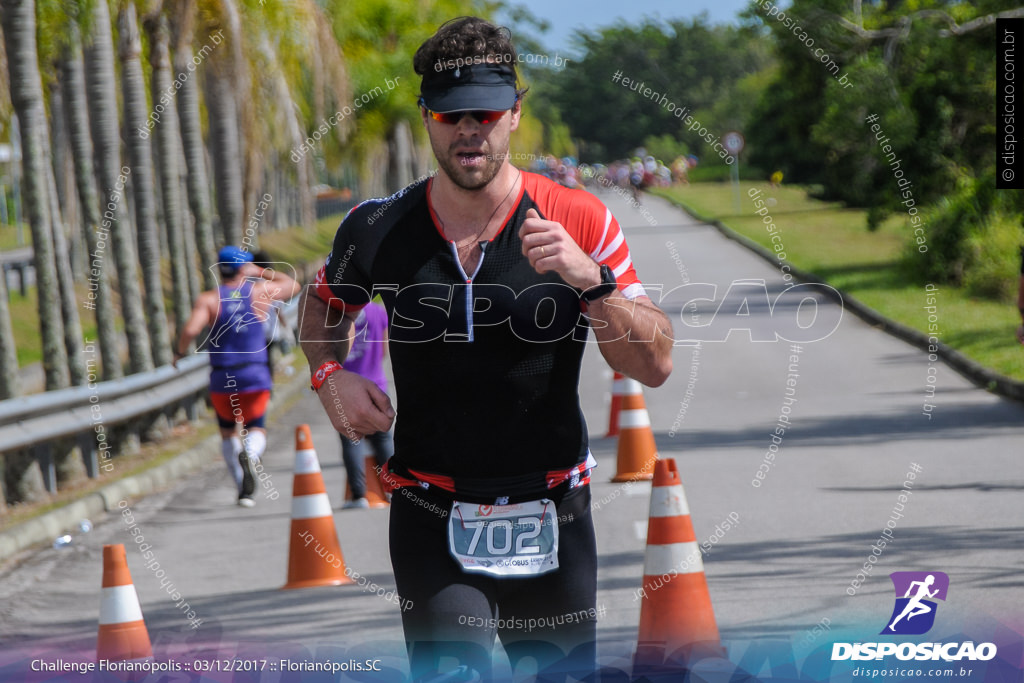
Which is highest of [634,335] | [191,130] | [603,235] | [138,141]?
[191,130]

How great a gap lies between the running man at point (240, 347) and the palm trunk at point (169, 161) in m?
5.89

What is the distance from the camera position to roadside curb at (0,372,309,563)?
9.41 metres

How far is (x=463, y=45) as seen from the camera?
3398 mm

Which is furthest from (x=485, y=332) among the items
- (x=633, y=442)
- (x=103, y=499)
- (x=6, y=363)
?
(x=6, y=363)

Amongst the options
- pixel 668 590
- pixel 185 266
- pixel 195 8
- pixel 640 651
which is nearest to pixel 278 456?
pixel 185 266

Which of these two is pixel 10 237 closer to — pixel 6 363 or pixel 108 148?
pixel 108 148

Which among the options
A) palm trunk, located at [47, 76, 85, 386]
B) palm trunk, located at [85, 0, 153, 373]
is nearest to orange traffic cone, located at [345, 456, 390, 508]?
palm trunk, located at [47, 76, 85, 386]

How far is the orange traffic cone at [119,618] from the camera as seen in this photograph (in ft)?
18.2

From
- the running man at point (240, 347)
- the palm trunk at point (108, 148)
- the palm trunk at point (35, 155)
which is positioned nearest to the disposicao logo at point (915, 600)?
the running man at point (240, 347)

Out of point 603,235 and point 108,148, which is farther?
point 108,148

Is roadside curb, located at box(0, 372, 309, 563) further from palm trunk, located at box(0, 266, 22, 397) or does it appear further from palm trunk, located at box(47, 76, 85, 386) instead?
palm trunk, located at box(47, 76, 85, 386)

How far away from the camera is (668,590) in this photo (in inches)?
214

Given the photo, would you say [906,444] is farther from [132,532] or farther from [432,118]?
[432,118]

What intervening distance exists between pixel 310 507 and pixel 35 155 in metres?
5.61
